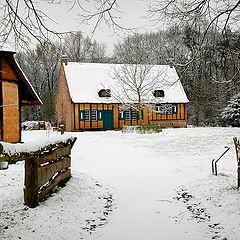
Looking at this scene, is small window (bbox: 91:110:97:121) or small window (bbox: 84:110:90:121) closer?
small window (bbox: 84:110:90:121)

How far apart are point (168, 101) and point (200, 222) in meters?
34.1

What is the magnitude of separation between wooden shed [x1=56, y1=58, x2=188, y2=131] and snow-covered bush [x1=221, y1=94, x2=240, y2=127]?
16.2 ft

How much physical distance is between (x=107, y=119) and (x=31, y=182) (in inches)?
1254

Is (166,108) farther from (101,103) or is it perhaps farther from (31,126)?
(31,126)

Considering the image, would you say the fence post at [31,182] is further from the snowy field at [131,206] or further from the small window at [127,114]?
the small window at [127,114]

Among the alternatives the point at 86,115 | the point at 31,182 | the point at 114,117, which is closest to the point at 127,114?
the point at 114,117

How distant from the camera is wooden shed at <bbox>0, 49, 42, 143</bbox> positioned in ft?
52.7

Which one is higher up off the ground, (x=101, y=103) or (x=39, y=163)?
(x=101, y=103)

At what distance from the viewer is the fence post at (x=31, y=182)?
6.77 meters

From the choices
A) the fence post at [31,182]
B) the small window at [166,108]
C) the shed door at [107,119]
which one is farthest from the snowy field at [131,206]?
the small window at [166,108]

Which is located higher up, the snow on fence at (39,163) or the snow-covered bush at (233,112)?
the snow-covered bush at (233,112)

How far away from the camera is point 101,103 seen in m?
37.9

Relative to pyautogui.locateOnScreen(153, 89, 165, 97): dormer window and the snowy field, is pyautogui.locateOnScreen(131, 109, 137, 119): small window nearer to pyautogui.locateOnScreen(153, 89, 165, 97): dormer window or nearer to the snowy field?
pyautogui.locateOnScreen(153, 89, 165, 97): dormer window

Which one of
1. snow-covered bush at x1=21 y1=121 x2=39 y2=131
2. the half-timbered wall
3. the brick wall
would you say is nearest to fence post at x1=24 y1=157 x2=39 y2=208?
the half-timbered wall
